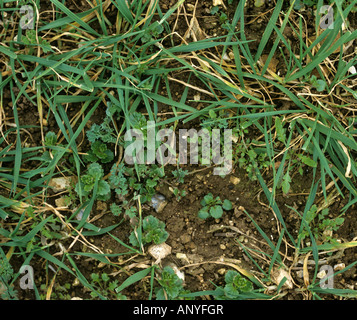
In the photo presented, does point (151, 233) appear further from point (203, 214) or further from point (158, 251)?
point (203, 214)

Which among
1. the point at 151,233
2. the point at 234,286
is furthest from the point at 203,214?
the point at 234,286

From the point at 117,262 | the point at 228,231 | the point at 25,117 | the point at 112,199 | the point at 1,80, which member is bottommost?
the point at 117,262

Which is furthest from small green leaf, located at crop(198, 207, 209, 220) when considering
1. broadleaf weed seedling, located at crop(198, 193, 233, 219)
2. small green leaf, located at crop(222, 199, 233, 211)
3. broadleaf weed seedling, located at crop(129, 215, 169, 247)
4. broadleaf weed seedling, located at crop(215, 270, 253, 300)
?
broadleaf weed seedling, located at crop(215, 270, 253, 300)

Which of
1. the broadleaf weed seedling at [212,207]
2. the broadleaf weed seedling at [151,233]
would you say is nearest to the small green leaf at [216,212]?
the broadleaf weed seedling at [212,207]

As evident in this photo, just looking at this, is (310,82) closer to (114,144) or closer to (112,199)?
(114,144)

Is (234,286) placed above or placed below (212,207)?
below

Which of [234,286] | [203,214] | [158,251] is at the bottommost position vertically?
[234,286]

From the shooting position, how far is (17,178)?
208 cm

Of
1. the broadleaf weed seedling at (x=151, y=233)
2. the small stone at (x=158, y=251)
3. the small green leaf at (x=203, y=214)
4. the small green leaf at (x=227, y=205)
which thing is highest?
the small green leaf at (x=227, y=205)

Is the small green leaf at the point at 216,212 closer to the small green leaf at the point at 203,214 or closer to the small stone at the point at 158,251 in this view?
the small green leaf at the point at 203,214

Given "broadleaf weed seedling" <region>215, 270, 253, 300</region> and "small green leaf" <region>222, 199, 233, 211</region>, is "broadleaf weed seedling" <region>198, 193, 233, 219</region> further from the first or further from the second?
"broadleaf weed seedling" <region>215, 270, 253, 300</region>

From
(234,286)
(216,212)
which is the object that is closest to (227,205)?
(216,212)

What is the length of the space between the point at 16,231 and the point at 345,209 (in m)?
1.83
